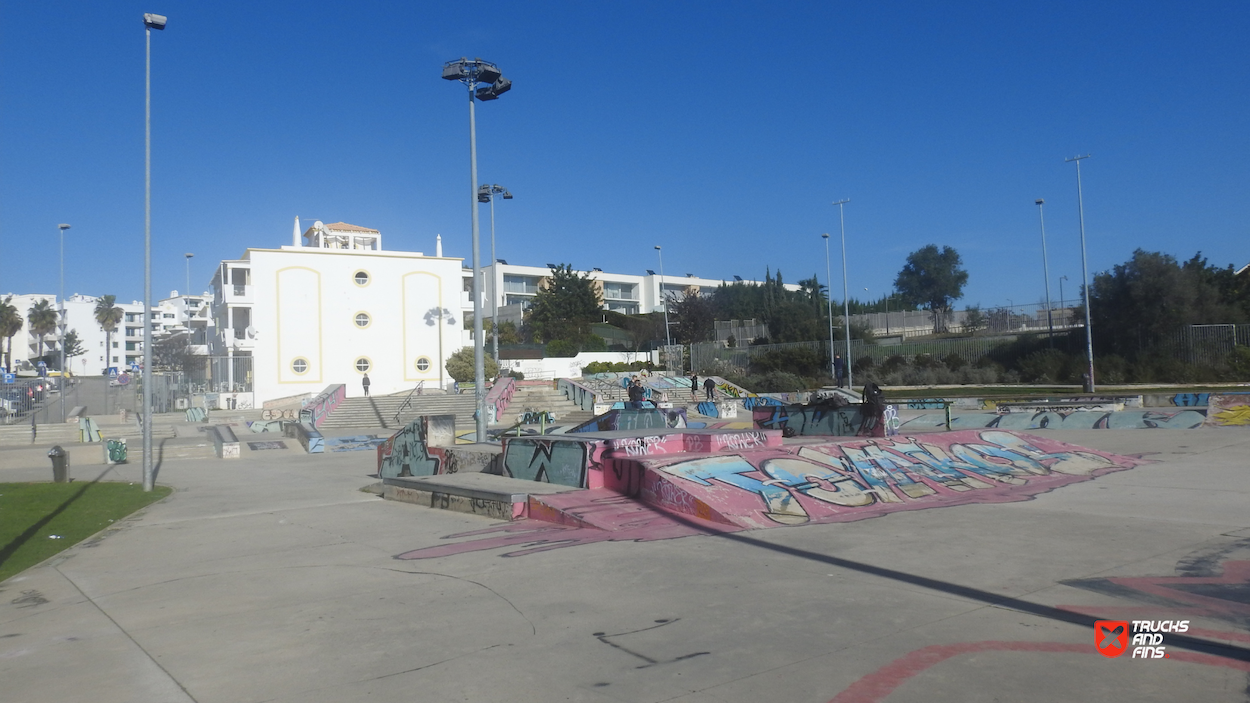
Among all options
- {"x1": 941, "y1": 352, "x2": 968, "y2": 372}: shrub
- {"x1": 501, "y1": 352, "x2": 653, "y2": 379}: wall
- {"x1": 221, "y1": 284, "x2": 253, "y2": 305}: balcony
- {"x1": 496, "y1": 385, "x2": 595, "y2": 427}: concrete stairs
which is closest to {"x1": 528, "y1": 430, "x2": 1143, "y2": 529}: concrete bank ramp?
{"x1": 496, "y1": 385, "x2": 595, "y2": 427}: concrete stairs

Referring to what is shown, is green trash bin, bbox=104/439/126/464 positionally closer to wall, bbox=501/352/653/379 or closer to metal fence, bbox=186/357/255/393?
metal fence, bbox=186/357/255/393

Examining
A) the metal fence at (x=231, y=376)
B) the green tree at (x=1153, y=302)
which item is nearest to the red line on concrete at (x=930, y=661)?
the green tree at (x=1153, y=302)

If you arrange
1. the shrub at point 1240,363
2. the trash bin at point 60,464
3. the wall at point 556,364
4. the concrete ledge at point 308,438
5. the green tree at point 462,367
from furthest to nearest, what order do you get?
the wall at point 556,364 → the green tree at point 462,367 → the shrub at point 1240,363 → the concrete ledge at point 308,438 → the trash bin at point 60,464

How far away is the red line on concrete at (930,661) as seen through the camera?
4.20 meters

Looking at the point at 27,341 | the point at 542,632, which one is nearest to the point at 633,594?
the point at 542,632

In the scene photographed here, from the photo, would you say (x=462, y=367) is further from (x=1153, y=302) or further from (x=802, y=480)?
(x=802, y=480)

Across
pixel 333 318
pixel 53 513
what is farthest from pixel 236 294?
pixel 53 513

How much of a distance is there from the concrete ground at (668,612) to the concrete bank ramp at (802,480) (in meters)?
0.75

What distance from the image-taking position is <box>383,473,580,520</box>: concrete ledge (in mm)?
10883

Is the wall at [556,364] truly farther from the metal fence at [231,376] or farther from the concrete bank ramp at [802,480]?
the concrete bank ramp at [802,480]

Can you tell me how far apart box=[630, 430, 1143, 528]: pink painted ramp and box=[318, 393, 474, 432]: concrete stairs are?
26695 mm

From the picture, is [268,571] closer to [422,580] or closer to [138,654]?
[422,580]

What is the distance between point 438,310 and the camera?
56.6 meters

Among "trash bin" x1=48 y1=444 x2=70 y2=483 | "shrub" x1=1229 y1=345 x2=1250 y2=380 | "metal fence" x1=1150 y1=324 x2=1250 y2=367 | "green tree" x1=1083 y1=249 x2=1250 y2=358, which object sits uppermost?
"green tree" x1=1083 y1=249 x2=1250 y2=358
